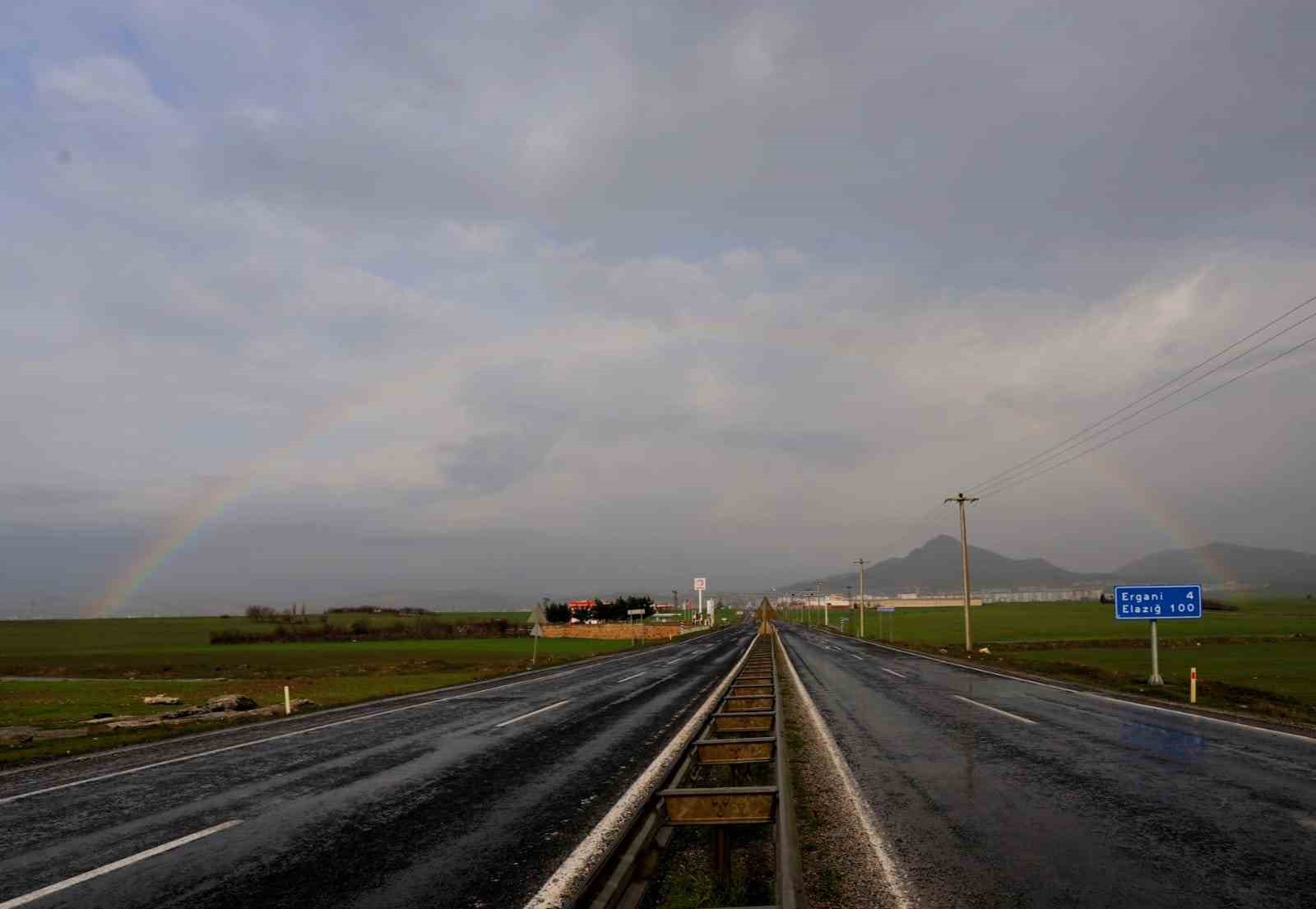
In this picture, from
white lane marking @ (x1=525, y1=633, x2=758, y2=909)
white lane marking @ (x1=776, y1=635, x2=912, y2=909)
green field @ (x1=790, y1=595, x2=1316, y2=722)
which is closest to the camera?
white lane marking @ (x1=525, y1=633, x2=758, y2=909)

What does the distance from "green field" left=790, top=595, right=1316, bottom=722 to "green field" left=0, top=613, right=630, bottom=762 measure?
25879 millimetres

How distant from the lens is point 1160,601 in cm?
2498

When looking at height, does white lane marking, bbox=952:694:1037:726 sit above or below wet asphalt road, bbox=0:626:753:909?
below

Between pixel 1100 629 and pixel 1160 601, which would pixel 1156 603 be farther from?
pixel 1100 629

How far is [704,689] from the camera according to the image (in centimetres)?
2408

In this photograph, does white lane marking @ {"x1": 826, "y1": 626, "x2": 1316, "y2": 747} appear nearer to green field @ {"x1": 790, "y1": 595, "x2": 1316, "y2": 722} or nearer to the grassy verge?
green field @ {"x1": 790, "y1": 595, "x2": 1316, "y2": 722}

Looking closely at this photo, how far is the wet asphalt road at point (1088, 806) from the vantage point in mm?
5961

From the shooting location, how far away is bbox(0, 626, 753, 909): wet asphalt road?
6152 millimetres

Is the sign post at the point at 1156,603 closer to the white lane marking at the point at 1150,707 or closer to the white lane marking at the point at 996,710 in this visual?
the white lane marking at the point at 1150,707

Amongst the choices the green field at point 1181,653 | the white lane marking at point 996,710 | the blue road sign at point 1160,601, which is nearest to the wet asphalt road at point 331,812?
the white lane marking at point 996,710

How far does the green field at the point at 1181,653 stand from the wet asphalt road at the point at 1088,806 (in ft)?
25.0

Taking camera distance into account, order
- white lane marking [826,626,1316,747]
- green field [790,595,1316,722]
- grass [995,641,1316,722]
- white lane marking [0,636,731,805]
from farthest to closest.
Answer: green field [790,595,1316,722], grass [995,641,1316,722], white lane marking [826,626,1316,747], white lane marking [0,636,731,805]

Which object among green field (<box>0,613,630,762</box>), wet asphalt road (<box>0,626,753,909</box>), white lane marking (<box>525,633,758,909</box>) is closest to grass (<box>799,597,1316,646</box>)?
green field (<box>0,613,630,762</box>)

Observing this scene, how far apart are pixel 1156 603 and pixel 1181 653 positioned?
32005 millimetres
